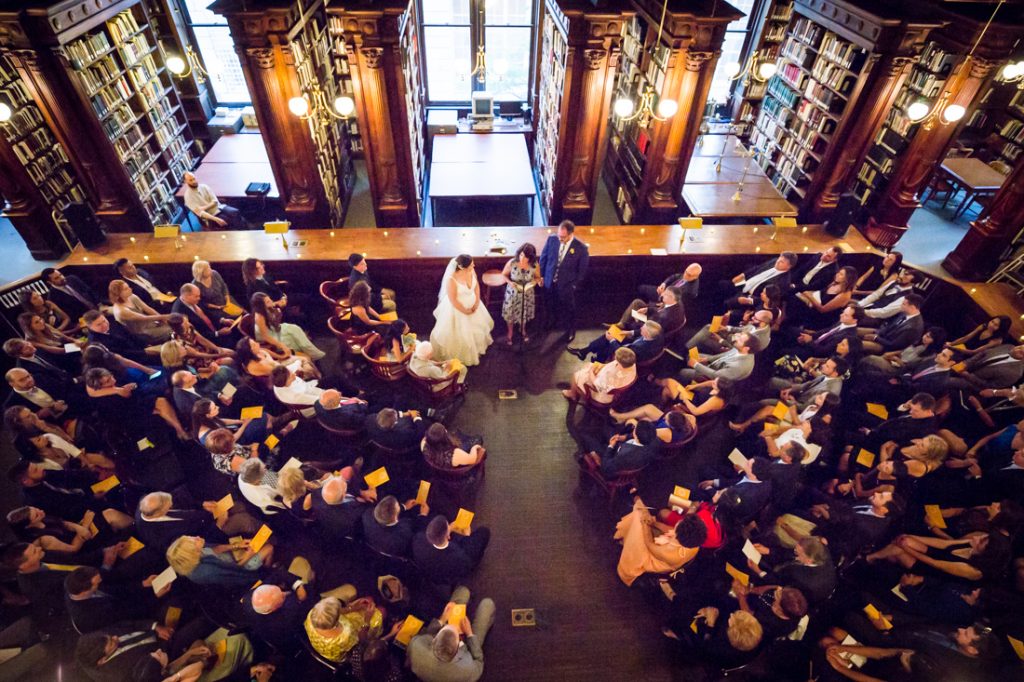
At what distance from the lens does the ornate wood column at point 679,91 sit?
18.9 feet

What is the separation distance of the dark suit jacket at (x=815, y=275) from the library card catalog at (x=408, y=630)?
5.22 m

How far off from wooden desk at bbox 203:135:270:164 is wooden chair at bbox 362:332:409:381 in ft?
16.0

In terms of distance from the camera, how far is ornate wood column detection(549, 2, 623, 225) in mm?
5777

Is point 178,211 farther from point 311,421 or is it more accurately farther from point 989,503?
point 989,503

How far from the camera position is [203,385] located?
14.6 feet

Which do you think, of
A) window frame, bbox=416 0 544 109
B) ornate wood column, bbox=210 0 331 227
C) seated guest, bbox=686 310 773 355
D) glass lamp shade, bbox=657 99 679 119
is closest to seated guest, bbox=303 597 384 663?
seated guest, bbox=686 310 773 355

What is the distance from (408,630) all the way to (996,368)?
5.59 meters

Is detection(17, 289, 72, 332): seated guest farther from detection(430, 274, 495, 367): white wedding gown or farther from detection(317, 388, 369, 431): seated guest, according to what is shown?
detection(430, 274, 495, 367): white wedding gown

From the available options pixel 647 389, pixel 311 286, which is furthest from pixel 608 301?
pixel 311 286

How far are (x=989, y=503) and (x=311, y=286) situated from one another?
7014mm

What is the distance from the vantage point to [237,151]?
8.57m

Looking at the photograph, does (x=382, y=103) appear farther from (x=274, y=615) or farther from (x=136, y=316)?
(x=274, y=615)

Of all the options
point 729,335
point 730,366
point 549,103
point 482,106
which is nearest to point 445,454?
point 730,366

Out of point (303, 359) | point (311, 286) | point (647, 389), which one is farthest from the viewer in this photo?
point (311, 286)
